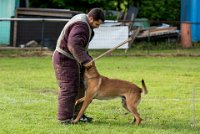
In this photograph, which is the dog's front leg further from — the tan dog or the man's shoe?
the man's shoe

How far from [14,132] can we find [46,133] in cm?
45

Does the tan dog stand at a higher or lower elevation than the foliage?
higher

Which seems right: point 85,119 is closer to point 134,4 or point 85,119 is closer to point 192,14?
point 192,14

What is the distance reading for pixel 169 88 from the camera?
13320 millimetres

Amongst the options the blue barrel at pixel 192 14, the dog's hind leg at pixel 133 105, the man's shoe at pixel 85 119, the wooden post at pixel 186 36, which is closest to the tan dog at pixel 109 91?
the dog's hind leg at pixel 133 105

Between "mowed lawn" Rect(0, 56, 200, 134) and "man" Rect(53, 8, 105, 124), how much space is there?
1.10 ft

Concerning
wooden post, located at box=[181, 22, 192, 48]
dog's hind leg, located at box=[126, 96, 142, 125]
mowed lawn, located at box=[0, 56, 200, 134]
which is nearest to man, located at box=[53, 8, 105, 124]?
mowed lawn, located at box=[0, 56, 200, 134]

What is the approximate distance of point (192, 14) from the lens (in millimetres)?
27500

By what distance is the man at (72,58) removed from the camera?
8.76m

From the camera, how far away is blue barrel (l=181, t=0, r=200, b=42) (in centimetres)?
2617

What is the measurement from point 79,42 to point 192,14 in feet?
63.8

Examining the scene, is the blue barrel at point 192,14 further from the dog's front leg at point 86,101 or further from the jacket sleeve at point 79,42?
the jacket sleeve at point 79,42

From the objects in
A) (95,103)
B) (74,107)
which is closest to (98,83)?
(74,107)

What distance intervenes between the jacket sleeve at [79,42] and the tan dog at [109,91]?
363mm
